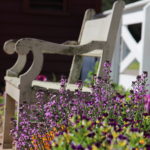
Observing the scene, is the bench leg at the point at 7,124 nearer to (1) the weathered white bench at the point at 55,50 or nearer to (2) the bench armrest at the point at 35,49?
(1) the weathered white bench at the point at 55,50

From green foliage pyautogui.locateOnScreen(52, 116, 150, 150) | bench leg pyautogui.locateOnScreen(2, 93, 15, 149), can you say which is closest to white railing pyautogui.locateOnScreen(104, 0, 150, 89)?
bench leg pyautogui.locateOnScreen(2, 93, 15, 149)

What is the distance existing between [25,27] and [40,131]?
710cm

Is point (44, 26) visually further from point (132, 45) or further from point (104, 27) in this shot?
point (104, 27)

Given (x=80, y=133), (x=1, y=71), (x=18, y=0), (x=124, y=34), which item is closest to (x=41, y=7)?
(x=18, y=0)

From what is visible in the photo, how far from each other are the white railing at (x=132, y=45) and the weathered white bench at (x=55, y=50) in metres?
1.33

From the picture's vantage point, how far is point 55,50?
4148 millimetres

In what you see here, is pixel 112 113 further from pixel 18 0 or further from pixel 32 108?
pixel 18 0

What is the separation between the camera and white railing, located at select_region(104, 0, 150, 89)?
6.55 meters

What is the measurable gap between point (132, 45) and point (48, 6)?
3.48 m

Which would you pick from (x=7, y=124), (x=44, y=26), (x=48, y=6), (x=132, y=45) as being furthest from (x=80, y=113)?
(x=48, y=6)

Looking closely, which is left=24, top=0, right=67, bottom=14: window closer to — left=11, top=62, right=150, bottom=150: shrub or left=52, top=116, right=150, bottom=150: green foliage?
left=11, top=62, right=150, bottom=150: shrub

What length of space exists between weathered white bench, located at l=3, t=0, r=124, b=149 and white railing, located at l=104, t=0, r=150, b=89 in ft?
4.36

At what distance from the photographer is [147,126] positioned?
3250 mm

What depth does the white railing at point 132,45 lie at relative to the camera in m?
6.55
